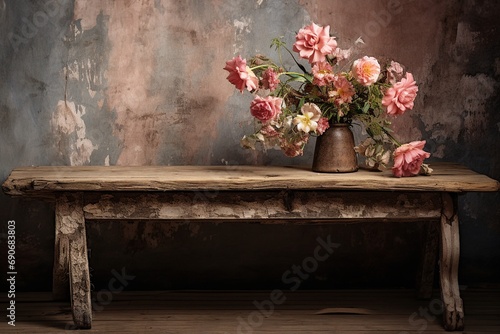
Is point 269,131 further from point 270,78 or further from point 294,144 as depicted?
point 270,78

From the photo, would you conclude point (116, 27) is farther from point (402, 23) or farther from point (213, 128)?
point (402, 23)

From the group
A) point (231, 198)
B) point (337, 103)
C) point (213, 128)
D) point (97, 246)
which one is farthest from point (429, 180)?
point (97, 246)

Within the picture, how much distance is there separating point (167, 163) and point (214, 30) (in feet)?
2.33

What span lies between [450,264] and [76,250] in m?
1.62

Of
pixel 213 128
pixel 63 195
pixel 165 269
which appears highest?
pixel 213 128

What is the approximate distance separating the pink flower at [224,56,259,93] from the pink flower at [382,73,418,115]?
56 centimetres

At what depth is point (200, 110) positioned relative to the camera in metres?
3.73

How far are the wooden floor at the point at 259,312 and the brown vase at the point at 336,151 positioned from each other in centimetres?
70

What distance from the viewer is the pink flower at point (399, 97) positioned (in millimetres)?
3082

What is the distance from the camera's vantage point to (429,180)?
306 cm

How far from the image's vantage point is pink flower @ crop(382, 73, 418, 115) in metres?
3.08

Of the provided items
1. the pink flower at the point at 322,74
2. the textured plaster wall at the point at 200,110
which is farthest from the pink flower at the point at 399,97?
the textured plaster wall at the point at 200,110

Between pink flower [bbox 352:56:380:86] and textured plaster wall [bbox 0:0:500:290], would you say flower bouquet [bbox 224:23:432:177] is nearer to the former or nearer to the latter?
pink flower [bbox 352:56:380:86]

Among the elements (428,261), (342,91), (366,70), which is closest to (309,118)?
(342,91)
